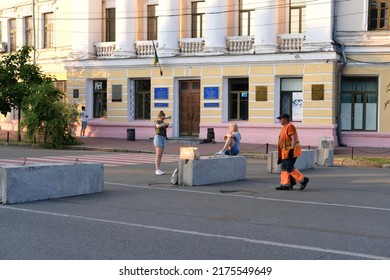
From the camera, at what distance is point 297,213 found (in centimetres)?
1108

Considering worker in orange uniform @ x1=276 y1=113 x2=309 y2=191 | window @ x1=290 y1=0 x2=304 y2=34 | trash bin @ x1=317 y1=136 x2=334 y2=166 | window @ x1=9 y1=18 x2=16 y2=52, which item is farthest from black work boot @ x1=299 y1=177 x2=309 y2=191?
window @ x1=9 y1=18 x2=16 y2=52

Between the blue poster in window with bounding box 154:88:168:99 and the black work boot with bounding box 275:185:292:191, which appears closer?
the black work boot with bounding box 275:185:292:191

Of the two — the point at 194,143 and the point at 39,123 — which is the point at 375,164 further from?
the point at 39,123

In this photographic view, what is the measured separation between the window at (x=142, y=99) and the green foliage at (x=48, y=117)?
5.16 meters

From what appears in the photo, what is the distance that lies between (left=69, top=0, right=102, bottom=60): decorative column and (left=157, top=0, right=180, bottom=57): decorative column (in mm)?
4843

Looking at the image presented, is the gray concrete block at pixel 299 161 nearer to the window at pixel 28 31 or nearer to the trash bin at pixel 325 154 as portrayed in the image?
the trash bin at pixel 325 154

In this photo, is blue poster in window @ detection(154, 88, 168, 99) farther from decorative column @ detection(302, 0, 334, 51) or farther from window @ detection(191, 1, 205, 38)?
decorative column @ detection(302, 0, 334, 51)

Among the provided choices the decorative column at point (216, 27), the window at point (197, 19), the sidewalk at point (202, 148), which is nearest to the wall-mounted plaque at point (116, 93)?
the sidewalk at point (202, 148)

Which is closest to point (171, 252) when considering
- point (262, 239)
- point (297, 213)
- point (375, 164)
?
point (262, 239)

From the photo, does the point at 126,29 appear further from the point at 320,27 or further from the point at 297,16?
the point at 320,27

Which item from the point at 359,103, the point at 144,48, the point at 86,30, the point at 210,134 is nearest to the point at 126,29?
the point at 144,48

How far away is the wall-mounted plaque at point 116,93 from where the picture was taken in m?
Answer: 35.6

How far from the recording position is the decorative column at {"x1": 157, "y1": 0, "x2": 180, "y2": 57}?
3397 centimetres

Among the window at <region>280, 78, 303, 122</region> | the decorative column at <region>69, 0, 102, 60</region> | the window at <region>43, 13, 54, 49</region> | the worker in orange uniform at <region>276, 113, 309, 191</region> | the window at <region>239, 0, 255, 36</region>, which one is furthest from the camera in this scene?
the window at <region>43, 13, 54, 49</region>
